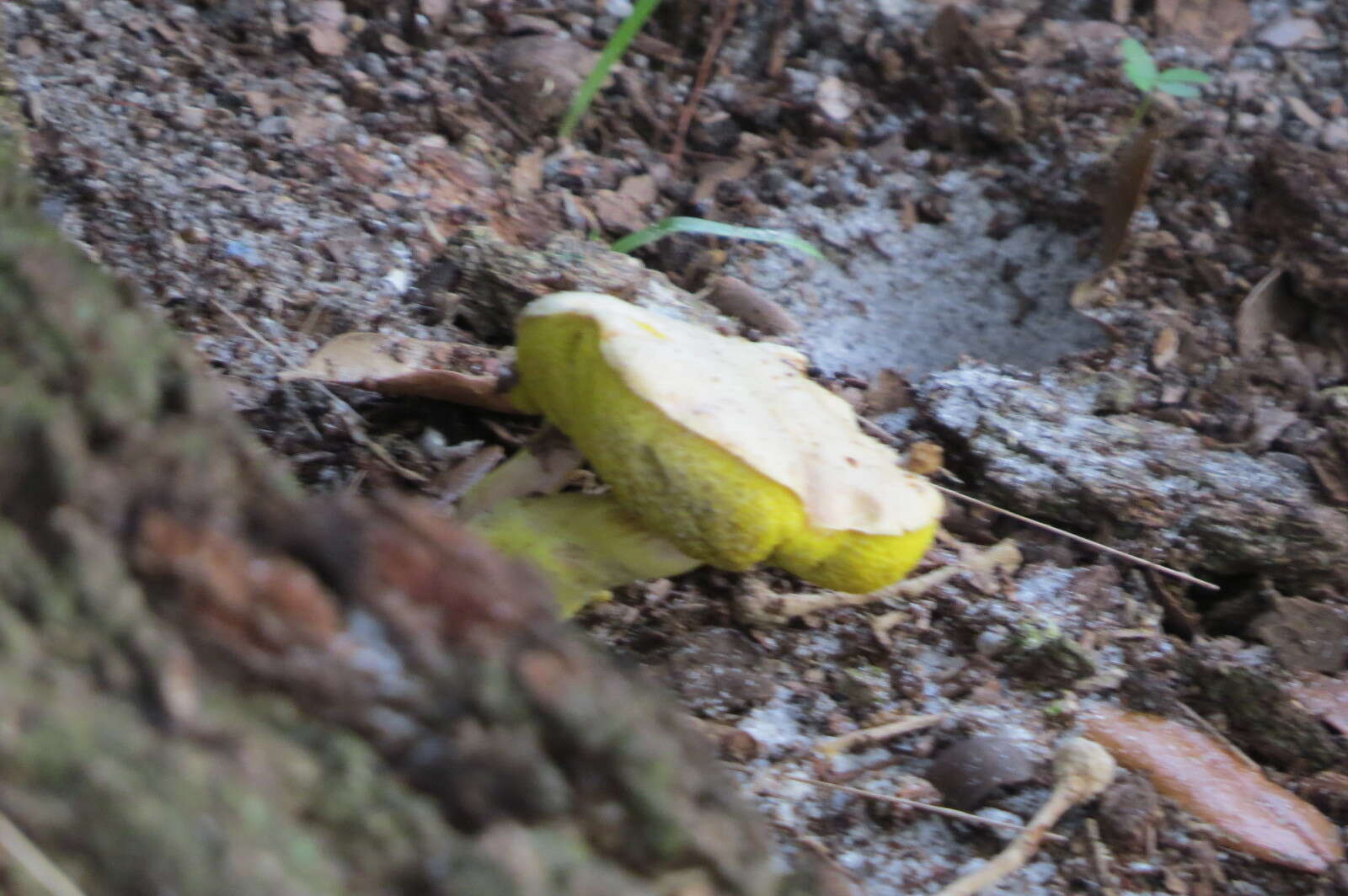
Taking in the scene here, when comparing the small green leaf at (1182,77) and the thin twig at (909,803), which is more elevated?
the small green leaf at (1182,77)

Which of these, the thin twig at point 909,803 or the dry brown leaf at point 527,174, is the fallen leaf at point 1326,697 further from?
the dry brown leaf at point 527,174

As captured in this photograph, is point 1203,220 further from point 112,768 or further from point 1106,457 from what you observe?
point 112,768

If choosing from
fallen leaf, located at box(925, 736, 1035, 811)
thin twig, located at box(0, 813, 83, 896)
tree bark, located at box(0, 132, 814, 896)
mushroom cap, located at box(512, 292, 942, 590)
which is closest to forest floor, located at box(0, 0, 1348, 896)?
fallen leaf, located at box(925, 736, 1035, 811)

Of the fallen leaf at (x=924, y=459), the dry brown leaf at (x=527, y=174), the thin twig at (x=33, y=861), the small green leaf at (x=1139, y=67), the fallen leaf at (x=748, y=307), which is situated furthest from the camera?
the small green leaf at (x=1139, y=67)

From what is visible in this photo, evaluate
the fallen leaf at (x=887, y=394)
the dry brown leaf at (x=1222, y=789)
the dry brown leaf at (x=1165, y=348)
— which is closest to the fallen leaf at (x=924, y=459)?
the fallen leaf at (x=887, y=394)

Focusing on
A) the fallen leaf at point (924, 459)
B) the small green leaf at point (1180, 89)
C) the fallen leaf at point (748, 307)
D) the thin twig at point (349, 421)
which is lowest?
the thin twig at point (349, 421)

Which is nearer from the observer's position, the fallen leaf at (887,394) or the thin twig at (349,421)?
the thin twig at (349,421)

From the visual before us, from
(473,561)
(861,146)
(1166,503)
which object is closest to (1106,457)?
(1166,503)

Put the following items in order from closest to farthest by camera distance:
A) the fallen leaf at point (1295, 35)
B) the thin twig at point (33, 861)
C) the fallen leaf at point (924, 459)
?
the thin twig at point (33, 861), the fallen leaf at point (924, 459), the fallen leaf at point (1295, 35)
